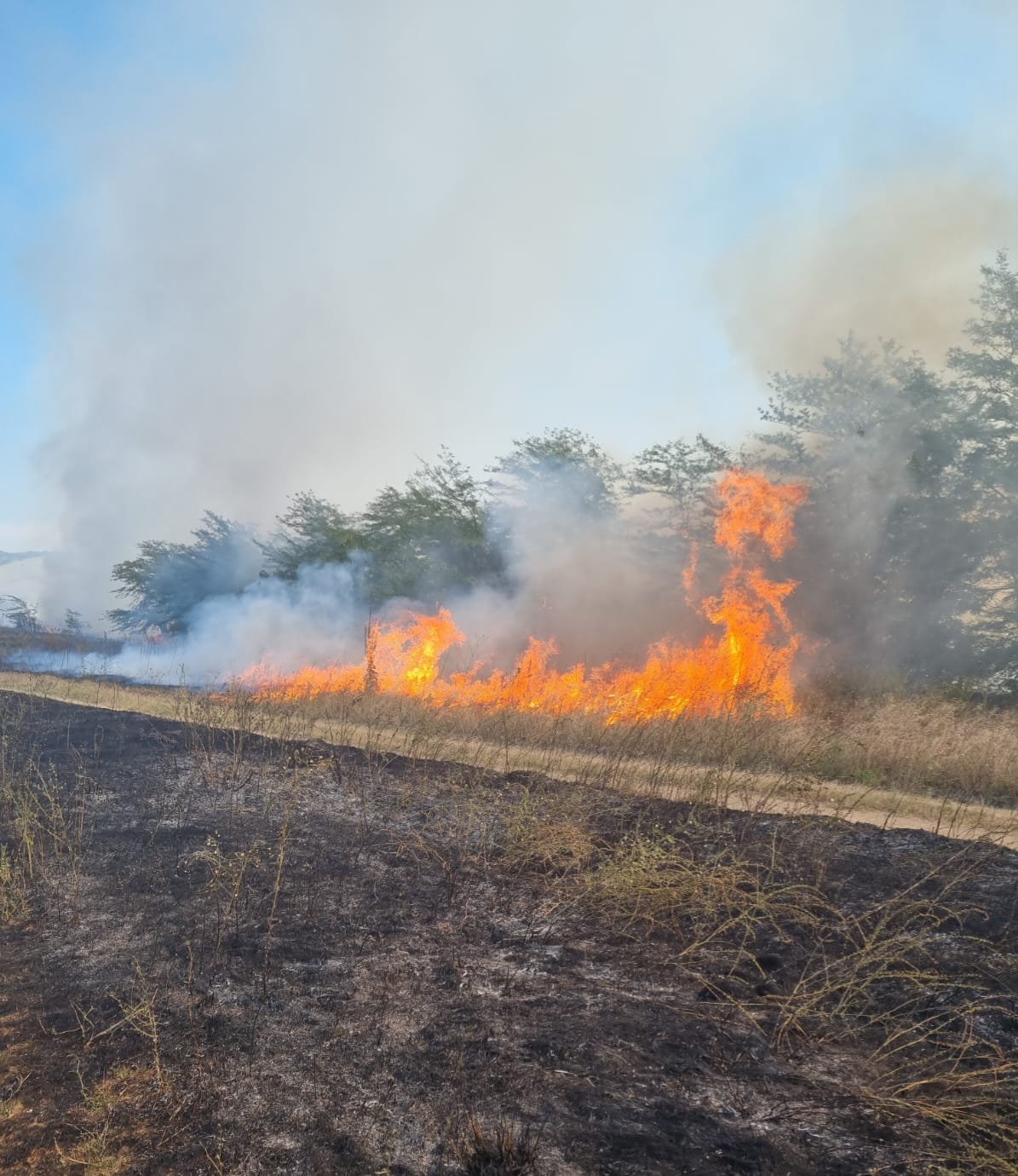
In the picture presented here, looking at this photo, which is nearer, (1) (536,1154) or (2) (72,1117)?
(1) (536,1154)

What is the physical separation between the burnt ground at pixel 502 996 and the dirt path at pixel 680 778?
1.01 m

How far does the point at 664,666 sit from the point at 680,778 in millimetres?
9632

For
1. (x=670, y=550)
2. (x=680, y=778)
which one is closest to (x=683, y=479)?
(x=670, y=550)

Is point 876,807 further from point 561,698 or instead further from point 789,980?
point 561,698

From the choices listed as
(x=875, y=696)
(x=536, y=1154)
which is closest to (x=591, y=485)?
(x=875, y=696)

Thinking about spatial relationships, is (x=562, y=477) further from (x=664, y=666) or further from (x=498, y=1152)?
(x=498, y=1152)

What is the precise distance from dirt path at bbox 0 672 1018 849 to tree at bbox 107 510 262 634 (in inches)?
508

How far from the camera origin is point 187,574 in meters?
30.5

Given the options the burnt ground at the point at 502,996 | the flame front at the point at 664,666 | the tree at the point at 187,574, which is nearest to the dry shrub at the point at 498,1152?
the burnt ground at the point at 502,996

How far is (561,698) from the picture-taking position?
18.1 meters

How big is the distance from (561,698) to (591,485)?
9.63m

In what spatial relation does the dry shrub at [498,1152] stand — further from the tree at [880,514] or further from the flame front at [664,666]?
the tree at [880,514]

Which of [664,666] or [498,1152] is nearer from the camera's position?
[498,1152]

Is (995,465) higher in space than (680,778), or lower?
higher
